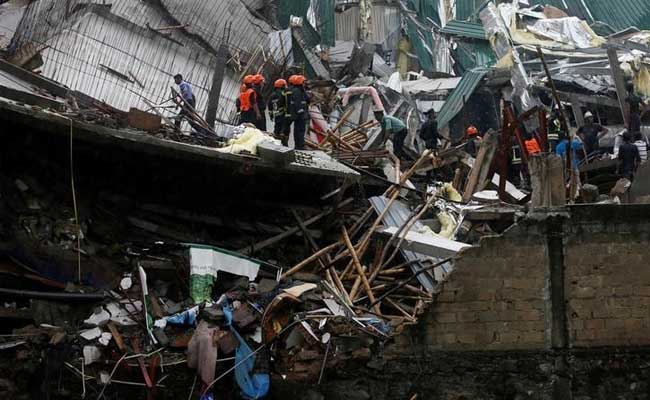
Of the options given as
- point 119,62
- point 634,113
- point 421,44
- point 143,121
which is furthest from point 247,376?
point 421,44

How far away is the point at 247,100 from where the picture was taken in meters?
14.3

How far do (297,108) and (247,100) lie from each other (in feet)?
3.07

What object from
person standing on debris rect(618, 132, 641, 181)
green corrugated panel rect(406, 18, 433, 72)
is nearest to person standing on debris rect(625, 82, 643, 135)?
person standing on debris rect(618, 132, 641, 181)

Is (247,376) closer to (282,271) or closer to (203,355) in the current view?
(203,355)

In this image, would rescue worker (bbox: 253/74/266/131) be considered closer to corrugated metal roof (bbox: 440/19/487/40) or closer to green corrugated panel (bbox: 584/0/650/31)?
corrugated metal roof (bbox: 440/19/487/40)

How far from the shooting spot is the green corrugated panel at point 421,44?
89.1 feet

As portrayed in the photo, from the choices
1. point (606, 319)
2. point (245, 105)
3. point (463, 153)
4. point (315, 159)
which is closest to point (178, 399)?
point (315, 159)

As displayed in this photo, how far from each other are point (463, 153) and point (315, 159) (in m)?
4.60

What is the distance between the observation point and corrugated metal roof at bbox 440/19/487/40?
24.2 meters

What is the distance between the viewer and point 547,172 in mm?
10148

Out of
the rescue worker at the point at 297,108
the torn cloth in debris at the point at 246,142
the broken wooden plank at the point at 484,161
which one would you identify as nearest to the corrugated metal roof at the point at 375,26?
the broken wooden plank at the point at 484,161

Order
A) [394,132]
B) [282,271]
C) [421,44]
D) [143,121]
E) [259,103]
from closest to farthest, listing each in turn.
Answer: [143,121] < [282,271] < [259,103] < [394,132] < [421,44]

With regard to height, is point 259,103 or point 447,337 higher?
point 259,103

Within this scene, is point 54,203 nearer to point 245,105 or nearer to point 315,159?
point 315,159
